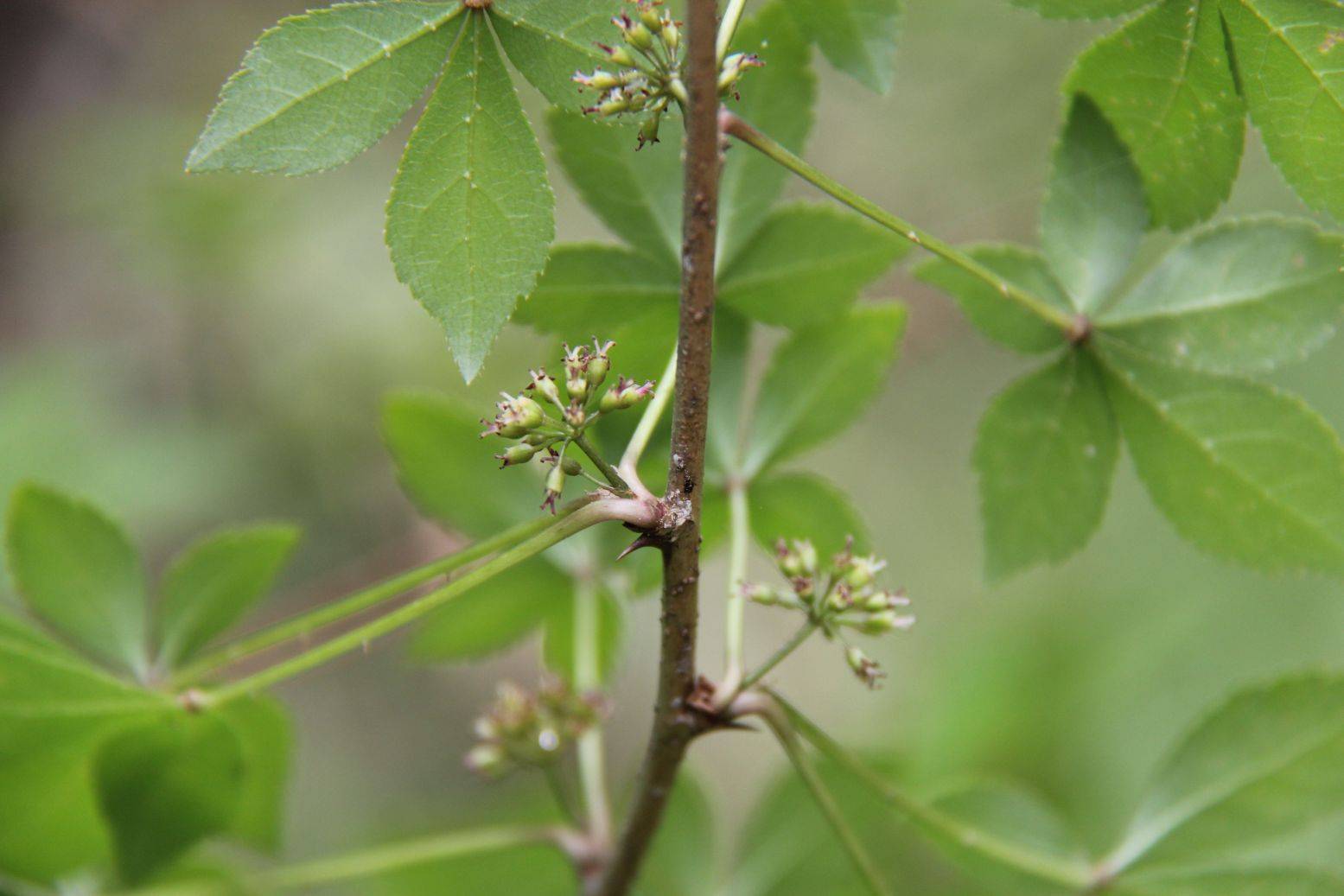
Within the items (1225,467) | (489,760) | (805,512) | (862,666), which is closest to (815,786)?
(862,666)

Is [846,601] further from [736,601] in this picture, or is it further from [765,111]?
[765,111]

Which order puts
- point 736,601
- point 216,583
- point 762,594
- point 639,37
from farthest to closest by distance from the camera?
1. point 216,583
2. point 736,601
3. point 762,594
4. point 639,37

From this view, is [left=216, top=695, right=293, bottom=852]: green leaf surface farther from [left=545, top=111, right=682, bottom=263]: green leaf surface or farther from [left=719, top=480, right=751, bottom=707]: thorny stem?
[left=545, top=111, right=682, bottom=263]: green leaf surface

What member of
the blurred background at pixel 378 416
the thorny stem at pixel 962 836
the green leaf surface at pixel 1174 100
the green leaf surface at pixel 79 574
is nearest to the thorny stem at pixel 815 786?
the thorny stem at pixel 962 836

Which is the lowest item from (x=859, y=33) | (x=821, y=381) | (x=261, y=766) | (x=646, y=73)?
(x=261, y=766)

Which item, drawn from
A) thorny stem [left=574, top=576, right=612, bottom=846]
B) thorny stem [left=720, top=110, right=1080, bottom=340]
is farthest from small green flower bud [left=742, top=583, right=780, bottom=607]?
thorny stem [left=574, top=576, right=612, bottom=846]
